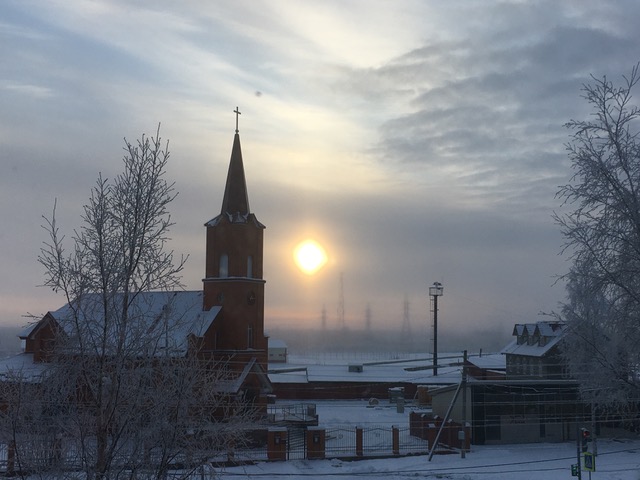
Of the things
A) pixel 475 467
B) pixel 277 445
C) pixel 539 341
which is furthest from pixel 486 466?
pixel 539 341

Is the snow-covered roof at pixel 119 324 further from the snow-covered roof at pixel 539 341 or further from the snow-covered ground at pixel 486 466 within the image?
the snow-covered roof at pixel 539 341

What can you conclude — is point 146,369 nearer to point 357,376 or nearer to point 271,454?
point 271,454

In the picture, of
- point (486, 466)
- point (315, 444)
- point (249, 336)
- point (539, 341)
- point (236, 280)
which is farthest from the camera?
point (539, 341)

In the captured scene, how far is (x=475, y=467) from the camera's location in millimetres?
31250

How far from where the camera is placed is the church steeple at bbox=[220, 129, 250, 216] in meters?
46.7

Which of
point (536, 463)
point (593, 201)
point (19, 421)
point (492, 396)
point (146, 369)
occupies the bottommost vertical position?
point (536, 463)

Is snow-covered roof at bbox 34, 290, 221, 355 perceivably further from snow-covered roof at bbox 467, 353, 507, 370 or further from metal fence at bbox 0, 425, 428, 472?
snow-covered roof at bbox 467, 353, 507, 370

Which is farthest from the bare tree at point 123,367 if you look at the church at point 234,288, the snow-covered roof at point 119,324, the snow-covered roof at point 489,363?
the snow-covered roof at point 489,363

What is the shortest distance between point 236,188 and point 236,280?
Result: 6963mm

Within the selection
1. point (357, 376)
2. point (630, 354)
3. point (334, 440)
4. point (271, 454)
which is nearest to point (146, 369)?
point (630, 354)

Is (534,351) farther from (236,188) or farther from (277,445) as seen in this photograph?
(277,445)

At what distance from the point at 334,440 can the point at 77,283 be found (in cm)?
3211

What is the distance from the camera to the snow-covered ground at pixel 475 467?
2955 cm

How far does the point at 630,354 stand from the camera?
1288 centimetres
